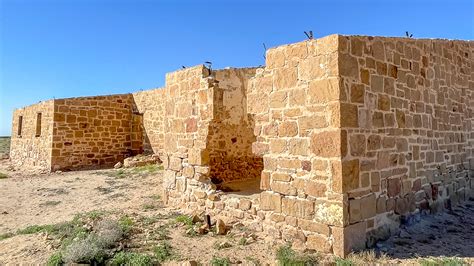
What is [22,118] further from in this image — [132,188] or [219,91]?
[219,91]

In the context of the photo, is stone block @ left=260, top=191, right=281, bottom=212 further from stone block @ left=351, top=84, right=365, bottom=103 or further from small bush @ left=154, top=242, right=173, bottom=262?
stone block @ left=351, top=84, right=365, bottom=103

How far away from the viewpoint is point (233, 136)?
382 inches

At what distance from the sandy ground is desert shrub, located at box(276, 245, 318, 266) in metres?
0.16

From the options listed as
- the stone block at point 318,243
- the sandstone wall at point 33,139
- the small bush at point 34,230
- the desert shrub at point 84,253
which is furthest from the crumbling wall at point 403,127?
the sandstone wall at point 33,139

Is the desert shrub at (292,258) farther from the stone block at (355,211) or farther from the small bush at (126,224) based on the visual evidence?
the small bush at (126,224)

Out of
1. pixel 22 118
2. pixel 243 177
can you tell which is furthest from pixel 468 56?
pixel 22 118

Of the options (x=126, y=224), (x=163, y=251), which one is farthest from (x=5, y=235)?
(x=163, y=251)

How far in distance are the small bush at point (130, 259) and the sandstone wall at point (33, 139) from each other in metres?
11.0

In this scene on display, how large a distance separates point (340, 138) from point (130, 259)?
320 cm

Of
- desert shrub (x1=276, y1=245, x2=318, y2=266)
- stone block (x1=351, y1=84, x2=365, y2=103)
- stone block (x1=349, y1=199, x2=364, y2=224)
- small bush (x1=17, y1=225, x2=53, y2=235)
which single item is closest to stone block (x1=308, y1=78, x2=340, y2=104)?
stone block (x1=351, y1=84, x2=365, y2=103)

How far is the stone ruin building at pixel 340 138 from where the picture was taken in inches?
185

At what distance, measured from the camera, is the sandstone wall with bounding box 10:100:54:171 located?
569 inches

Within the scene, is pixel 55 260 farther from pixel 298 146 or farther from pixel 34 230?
pixel 298 146

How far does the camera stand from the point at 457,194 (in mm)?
7188
